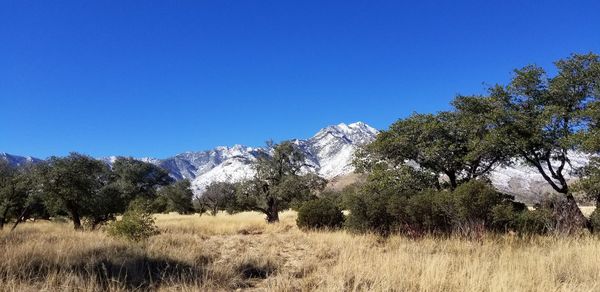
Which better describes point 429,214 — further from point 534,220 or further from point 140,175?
point 140,175

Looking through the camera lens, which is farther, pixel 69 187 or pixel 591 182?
pixel 69 187

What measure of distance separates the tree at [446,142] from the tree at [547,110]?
1.29 meters

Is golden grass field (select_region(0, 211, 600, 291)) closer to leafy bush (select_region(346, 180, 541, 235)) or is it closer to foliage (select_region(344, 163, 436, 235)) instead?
leafy bush (select_region(346, 180, 541, 235))

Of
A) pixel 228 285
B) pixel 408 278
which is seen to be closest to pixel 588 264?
pixel 408 278

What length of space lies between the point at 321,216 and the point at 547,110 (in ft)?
40.7

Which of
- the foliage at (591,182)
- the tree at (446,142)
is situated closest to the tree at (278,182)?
the tree at (446,142)

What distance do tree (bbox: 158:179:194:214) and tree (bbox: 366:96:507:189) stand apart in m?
52.2

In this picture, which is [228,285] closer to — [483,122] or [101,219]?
[483,122]

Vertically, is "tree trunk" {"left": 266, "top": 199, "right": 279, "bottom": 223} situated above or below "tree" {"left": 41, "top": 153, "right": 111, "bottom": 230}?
below

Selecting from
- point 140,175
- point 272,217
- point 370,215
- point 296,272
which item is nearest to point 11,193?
point 272,217

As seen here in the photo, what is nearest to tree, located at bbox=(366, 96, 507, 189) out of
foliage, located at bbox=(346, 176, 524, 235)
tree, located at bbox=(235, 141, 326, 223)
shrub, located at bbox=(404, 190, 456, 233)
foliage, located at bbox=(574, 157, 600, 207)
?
foliage, located at bbox=(346, 176, 524, 235)

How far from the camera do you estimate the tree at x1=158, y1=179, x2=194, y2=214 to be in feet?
240

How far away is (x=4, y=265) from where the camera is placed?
775 cm

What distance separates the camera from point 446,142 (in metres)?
24.0
